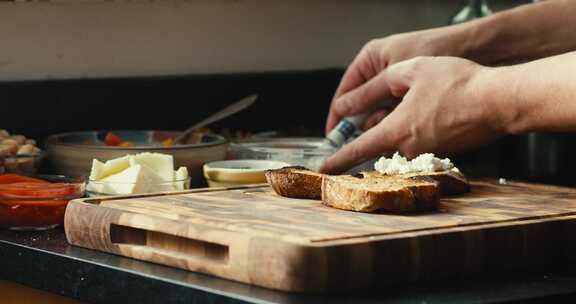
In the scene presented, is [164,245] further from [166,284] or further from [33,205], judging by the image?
[33,205]

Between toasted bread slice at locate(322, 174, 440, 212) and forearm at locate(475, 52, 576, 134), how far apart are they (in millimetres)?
252

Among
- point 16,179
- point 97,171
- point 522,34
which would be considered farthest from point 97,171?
point 522,34

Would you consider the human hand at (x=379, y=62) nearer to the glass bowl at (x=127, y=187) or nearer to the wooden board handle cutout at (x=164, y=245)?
the glass bowl at (x=127, y=187)

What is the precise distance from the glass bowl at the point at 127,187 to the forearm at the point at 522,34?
24.4 inches

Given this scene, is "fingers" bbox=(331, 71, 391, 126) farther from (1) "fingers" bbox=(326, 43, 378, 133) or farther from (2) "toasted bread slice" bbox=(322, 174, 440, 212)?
(2) "toasted bread slice" bbox=(322, 174, 440, 212)

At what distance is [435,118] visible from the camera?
1673 mm

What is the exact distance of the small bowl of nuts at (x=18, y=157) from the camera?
5.52 ft

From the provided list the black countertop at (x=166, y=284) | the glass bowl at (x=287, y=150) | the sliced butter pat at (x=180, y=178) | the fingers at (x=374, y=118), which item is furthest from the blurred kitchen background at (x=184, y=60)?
the black countertop at (x=166, y=284)

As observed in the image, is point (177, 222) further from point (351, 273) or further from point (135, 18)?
point (135, 18)

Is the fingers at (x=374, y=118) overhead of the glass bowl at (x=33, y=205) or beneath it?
overhead

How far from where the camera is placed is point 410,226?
1.25m

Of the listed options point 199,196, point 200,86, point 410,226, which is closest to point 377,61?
point 200,86

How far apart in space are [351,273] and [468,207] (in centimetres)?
31

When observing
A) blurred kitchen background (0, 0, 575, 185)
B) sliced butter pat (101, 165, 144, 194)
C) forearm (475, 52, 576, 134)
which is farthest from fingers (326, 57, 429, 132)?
sliced butter pat (101, 165, 144, 194)
